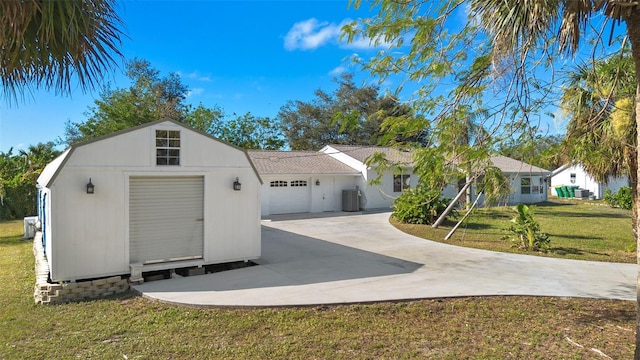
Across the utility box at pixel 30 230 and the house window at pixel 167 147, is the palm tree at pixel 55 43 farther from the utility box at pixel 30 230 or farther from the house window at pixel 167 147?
the utility box at pixel 30 230

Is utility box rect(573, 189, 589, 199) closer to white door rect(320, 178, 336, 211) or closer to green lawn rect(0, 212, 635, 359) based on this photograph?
white door rect(320, 178, 336, 211)

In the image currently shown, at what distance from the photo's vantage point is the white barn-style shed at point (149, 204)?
24.2ft

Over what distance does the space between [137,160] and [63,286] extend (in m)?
2.57

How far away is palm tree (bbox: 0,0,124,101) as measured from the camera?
285cm

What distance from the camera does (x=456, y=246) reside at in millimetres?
12359

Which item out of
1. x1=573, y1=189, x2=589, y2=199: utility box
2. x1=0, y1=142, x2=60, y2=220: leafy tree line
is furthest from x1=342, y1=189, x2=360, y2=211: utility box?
x1=573, y1=189, x2=589, y2=199: utility box

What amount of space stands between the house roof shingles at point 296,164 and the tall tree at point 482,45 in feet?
50.3

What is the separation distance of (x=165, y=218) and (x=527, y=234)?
32.5 feet

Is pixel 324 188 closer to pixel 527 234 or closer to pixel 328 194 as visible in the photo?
pixel 328 194

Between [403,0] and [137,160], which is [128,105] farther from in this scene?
[403,0]

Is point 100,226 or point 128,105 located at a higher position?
point 128,105

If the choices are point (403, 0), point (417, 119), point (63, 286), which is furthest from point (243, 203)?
point (403, 0)

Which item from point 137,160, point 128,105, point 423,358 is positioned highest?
point 128,105

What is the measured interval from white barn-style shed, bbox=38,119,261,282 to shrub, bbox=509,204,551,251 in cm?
781
